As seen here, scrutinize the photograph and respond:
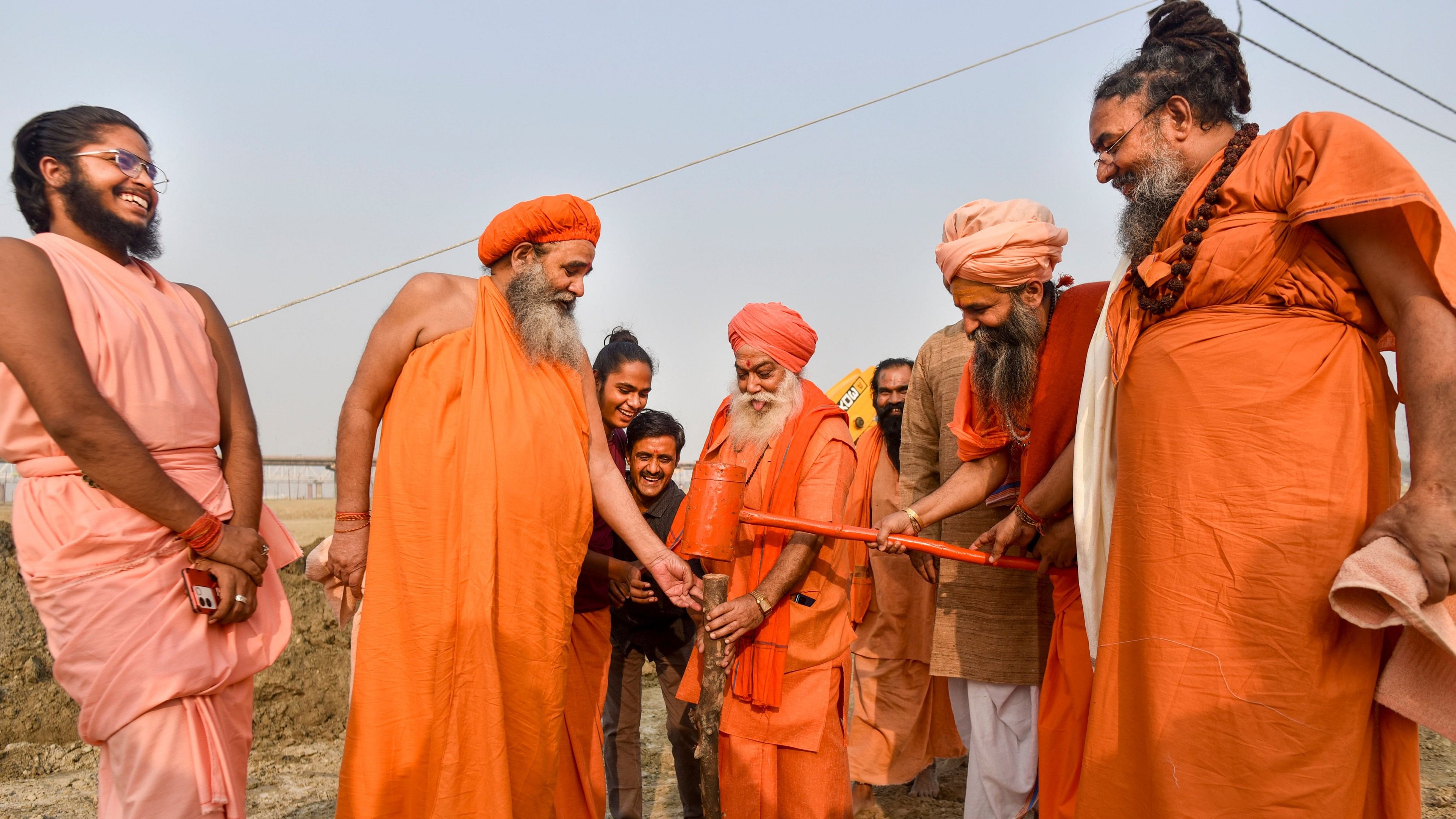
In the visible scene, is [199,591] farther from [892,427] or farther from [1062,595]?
[892,427]

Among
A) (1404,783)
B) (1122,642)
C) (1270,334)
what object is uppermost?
(1270,334)

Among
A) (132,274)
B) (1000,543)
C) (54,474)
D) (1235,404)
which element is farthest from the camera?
(1000,543)

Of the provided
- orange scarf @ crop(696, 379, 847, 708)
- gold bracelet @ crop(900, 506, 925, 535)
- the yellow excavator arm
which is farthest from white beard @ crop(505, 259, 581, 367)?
the yellow excavator arm

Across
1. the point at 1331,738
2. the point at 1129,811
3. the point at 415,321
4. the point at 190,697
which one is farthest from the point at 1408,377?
the point at 190,697

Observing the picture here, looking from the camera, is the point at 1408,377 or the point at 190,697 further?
the point at 190,697

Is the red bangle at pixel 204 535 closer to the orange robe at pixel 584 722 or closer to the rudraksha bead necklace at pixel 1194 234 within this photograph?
the orange robe at pixel 584 722

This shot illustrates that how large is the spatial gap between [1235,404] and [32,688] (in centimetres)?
659

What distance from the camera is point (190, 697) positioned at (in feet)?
9.34

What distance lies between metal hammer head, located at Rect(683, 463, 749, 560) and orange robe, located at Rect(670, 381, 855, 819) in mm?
112

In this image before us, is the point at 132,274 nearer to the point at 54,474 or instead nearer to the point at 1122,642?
the point at 54,474

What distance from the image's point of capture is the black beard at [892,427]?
625 cm

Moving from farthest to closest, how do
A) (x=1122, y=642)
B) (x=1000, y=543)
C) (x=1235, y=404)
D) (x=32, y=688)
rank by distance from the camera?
(x=32, y=688) < (x=1000, y=543) < (x=1122, y=642) < (x=1235, y=404)

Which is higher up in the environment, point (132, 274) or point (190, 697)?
point (132, 274)

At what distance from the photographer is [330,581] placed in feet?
12.0
